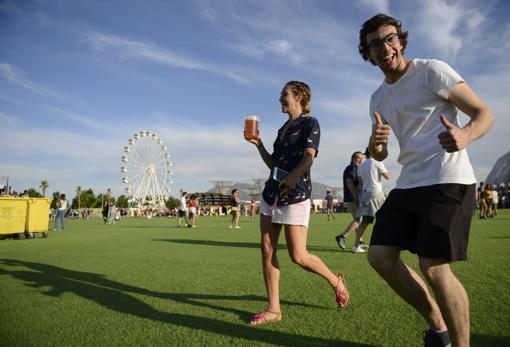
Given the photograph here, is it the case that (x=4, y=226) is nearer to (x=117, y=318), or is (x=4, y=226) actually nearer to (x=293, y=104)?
(x=117, y=318)

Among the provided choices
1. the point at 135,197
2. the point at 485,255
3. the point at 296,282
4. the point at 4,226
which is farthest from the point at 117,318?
the point at 135,197

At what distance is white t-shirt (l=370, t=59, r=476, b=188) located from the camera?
1.88 m

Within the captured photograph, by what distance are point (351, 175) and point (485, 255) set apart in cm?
279

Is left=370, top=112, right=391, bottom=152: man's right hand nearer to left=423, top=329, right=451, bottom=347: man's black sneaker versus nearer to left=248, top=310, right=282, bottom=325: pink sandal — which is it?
left=423, top=329, right=451, bottom=347: man's black sneaker

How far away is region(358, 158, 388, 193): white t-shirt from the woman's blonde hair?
3.85 meters

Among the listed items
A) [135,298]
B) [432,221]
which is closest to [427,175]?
[432,221]

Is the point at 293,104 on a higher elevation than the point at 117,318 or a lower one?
higher

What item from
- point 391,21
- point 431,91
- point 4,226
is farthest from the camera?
point 4,226

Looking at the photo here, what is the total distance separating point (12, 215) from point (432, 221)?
1358 cm

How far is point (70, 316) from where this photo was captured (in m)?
3.06

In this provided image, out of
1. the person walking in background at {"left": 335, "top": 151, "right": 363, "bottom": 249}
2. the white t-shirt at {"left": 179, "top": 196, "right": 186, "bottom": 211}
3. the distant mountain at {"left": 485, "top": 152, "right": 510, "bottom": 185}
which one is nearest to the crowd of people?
the person walking in background at {"left": 335, "top": 151, "right": 363, "bottom": 249}

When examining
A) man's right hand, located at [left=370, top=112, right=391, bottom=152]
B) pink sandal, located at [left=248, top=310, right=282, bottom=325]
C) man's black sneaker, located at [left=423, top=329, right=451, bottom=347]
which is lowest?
pink sandal, located at [left=248, top=310, right=282, bottom=325]

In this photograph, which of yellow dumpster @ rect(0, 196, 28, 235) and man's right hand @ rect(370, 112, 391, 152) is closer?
man's right hand @ rect(370, 112, 391, 152)

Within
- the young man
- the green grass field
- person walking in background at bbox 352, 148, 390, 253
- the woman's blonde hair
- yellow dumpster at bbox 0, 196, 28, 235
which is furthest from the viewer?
yellow dumpster at bbox 0, 196, 28, 235
